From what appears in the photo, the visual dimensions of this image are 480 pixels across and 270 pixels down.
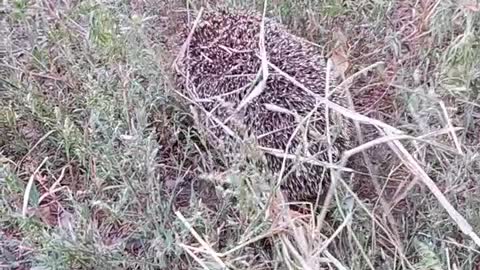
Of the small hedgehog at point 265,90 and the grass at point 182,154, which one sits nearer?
the grass at point 182,154

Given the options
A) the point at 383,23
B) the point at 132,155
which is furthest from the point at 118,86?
the point at 383,23

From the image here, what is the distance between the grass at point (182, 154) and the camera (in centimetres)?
209

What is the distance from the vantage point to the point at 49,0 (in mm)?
3014

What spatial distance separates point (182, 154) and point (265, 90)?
41 cm

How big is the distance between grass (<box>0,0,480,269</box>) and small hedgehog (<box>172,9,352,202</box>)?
11 cm

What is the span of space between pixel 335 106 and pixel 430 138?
0.29 m

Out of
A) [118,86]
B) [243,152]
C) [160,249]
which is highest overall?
[243,152]

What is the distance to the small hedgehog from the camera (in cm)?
226

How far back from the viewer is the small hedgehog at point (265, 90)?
7.41ft

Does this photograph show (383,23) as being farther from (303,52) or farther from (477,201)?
(477,201)

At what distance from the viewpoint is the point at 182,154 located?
2.58 metres

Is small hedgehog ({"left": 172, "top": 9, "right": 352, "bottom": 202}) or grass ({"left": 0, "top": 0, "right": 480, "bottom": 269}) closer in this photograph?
grass ({"left": 0, "top": 0, "right": 480, "bottom": 269})

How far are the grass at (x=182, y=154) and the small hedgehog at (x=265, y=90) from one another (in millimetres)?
113

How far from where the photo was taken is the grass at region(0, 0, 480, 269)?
6.86ft
